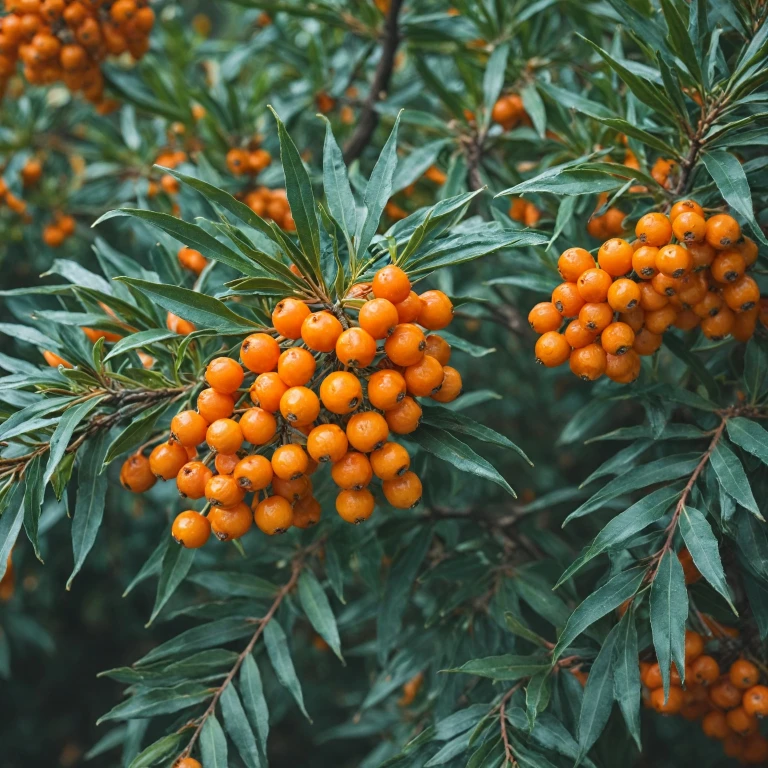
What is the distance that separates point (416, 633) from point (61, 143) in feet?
10.1

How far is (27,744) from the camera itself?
14.1 ft

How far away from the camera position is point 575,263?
5.91 ft

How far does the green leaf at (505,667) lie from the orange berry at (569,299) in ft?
3.24

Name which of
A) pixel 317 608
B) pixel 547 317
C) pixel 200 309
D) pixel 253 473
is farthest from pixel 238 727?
pixel 547 317

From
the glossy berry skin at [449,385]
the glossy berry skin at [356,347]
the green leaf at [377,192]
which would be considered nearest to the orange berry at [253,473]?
the glossy berry skin at [356,347]

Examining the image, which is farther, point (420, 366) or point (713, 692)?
point (713, 692)

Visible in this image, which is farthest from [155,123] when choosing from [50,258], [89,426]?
[89,426]

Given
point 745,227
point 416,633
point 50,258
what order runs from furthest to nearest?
point 50,258, point 416,633, point 745,227

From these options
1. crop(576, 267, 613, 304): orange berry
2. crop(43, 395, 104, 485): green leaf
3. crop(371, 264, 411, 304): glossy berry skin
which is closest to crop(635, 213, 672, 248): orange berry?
crop(576, 267, 613, 304): orange berry

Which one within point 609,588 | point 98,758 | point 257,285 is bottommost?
point 98,758

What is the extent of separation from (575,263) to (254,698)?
5.11ft

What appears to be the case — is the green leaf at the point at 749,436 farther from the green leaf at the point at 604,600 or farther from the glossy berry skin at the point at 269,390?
the glossy berry skin at the point at 269,390

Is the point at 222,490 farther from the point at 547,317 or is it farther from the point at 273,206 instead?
the point at 273,206

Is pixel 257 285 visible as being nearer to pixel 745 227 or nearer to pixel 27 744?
pixel 745 227
